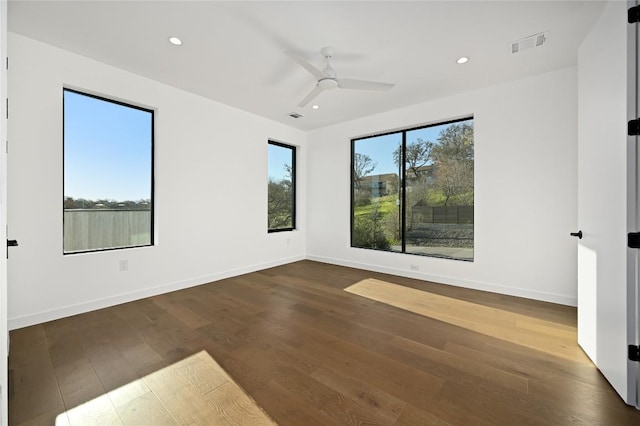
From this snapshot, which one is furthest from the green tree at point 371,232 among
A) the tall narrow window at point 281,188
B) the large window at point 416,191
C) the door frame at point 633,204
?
the door frame at point 633,204

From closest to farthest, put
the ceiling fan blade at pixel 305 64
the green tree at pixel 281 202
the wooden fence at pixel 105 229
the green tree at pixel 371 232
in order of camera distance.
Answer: the ceiling fan blade at pixel 305 64
the wooden fence at pixel 105 229
the green tree at pixel 371 232
the green tree at pixel 281 202

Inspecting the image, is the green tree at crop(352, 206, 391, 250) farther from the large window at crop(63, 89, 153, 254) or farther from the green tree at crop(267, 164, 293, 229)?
the large window at crop(63, 89, 153, 254)

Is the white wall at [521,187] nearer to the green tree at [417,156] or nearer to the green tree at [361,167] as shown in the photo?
the green tree at [417,156]

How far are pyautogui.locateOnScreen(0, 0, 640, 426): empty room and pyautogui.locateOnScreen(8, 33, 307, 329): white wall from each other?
23 mm

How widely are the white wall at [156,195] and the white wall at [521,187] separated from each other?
2752 mm

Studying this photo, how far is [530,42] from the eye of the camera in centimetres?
265

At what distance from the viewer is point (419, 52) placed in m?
2.86

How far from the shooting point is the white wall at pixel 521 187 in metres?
3.18

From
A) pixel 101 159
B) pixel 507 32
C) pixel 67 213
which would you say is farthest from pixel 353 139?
pixel 67 213

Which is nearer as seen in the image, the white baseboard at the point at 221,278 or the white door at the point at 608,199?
the white door at the point at 608,199

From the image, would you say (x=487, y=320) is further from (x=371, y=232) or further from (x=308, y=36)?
(x=308, y=36)

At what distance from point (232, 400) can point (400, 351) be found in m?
1.29

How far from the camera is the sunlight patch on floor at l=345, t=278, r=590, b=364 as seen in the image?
7.43ft

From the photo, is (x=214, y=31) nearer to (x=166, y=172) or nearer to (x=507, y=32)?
(x=166, y=172)
